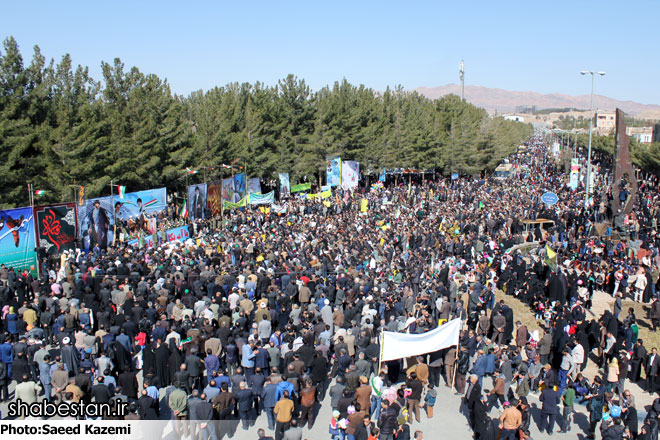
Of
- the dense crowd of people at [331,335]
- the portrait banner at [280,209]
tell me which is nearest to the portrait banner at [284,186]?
the portrait banner at [280,209]

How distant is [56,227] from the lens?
795 inches

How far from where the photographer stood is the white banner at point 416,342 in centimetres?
1022

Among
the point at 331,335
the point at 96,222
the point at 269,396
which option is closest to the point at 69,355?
the point at 269,396

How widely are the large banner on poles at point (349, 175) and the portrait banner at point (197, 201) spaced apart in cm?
1524

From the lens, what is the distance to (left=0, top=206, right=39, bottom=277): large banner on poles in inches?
726

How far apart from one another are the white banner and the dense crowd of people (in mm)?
444

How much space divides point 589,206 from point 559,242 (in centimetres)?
922

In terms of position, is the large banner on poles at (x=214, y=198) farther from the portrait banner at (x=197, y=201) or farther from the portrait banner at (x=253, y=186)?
the portrait banner at (x=253, y=186)

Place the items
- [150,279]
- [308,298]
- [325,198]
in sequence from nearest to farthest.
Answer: [308,298], [150,279], [325,198]

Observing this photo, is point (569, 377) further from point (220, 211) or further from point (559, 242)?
point (220, 211)

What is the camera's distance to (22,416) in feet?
31.9

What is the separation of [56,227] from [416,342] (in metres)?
15.4

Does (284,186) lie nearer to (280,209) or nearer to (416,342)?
(280,209)

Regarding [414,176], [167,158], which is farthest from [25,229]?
[414,176]
